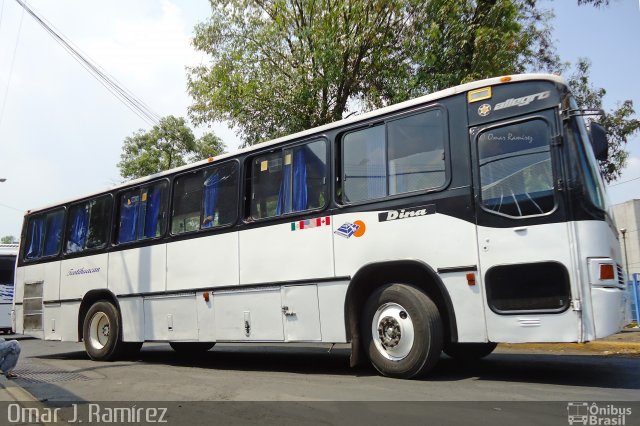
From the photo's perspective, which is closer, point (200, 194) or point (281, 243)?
point (281, 243)

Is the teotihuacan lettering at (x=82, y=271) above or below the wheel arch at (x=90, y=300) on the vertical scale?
above

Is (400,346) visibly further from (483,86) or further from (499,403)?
(483,86)

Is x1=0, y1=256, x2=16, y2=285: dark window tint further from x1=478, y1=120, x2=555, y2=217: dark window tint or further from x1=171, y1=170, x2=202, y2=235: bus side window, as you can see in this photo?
x1=478, y1=120, x2=555, y2=217: dark window tint

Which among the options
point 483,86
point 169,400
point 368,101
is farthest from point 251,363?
point 368,101

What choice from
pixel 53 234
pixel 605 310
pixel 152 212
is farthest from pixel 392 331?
pixel 53 234

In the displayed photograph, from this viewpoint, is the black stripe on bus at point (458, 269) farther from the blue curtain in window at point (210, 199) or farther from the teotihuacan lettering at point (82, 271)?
the teotihuacan lettering at point (82, 271)

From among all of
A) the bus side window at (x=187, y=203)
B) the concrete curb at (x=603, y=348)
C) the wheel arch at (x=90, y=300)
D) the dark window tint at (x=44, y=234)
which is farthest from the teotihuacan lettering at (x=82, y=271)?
the concrete curb at (x=603, y=348)

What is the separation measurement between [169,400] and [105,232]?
566 cm

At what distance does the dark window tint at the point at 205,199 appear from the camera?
830cm

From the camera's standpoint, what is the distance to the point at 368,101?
14.0 metres

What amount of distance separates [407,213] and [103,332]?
6.92 meters

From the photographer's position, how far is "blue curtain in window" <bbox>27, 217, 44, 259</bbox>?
38.7ft

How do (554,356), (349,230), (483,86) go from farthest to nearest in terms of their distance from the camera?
(554,356) < (349,230) < (483,86)
